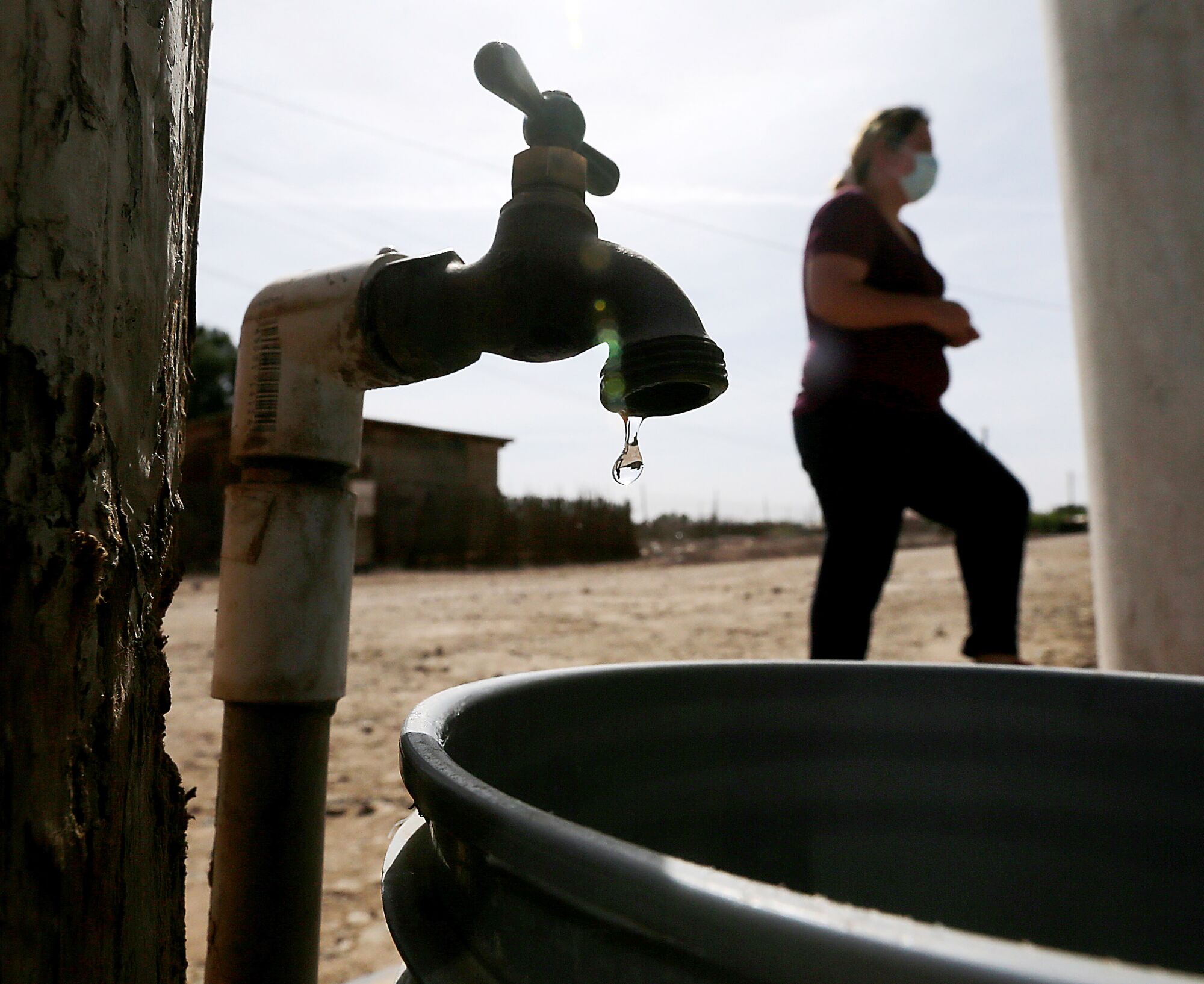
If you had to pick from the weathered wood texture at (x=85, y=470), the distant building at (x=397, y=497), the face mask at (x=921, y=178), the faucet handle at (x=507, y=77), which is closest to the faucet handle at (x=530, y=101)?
the faucet handle at (x=507, y=77)

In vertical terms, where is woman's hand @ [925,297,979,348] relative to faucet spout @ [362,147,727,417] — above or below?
above

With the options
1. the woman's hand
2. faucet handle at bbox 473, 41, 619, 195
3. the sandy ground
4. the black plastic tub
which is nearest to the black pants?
the woman's hand

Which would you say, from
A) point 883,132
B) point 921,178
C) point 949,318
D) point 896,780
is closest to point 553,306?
point 896,780

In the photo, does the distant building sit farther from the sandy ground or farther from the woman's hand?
the woman's hand

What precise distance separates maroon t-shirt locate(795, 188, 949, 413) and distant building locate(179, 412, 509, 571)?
37.9 feet

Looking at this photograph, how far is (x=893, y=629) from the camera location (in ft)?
17.2

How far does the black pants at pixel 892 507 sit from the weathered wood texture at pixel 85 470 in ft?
5.09

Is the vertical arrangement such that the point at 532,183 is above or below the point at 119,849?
above

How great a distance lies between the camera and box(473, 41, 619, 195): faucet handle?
0.69 meters

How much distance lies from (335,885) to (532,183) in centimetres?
160

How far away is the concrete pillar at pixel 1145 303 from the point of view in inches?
82.6

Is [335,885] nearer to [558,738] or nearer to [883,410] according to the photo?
[558,738]

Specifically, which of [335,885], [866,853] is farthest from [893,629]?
[866,853]

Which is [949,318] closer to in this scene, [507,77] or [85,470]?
[507,77]
